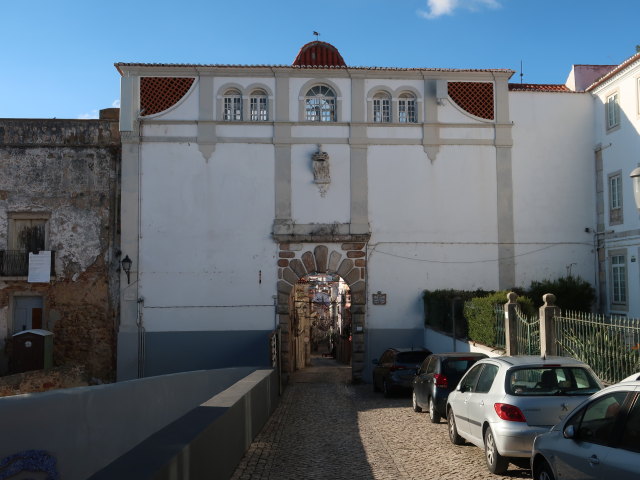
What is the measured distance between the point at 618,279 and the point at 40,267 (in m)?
18.6

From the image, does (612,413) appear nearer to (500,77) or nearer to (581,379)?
(581,379)

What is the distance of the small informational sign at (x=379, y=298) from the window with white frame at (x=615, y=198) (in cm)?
768

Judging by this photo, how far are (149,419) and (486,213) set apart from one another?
49.4 feet

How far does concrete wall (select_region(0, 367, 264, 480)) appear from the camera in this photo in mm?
8234

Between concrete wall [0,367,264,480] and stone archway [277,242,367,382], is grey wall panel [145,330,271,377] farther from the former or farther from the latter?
concrete wall [0,367,264,480]

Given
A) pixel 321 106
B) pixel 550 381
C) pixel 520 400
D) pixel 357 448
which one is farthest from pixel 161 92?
pixel 520 400

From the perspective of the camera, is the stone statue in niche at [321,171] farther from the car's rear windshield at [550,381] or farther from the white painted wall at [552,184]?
the car's rear windshield at [550,381]

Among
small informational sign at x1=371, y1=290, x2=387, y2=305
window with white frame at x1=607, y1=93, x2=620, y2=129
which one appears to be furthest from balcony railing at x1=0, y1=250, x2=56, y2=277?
window with white frame at x1=607, y1=93, x2=620, y2=129

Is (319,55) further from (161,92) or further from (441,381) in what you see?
(441,381)

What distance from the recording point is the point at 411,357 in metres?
18.2

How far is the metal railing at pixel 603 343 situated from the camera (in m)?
→ 10.4

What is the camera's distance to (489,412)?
341 inches

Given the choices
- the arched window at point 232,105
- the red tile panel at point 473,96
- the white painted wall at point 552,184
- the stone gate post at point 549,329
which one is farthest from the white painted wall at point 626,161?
the arched window at point 232,105

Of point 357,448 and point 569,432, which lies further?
point 357,448
